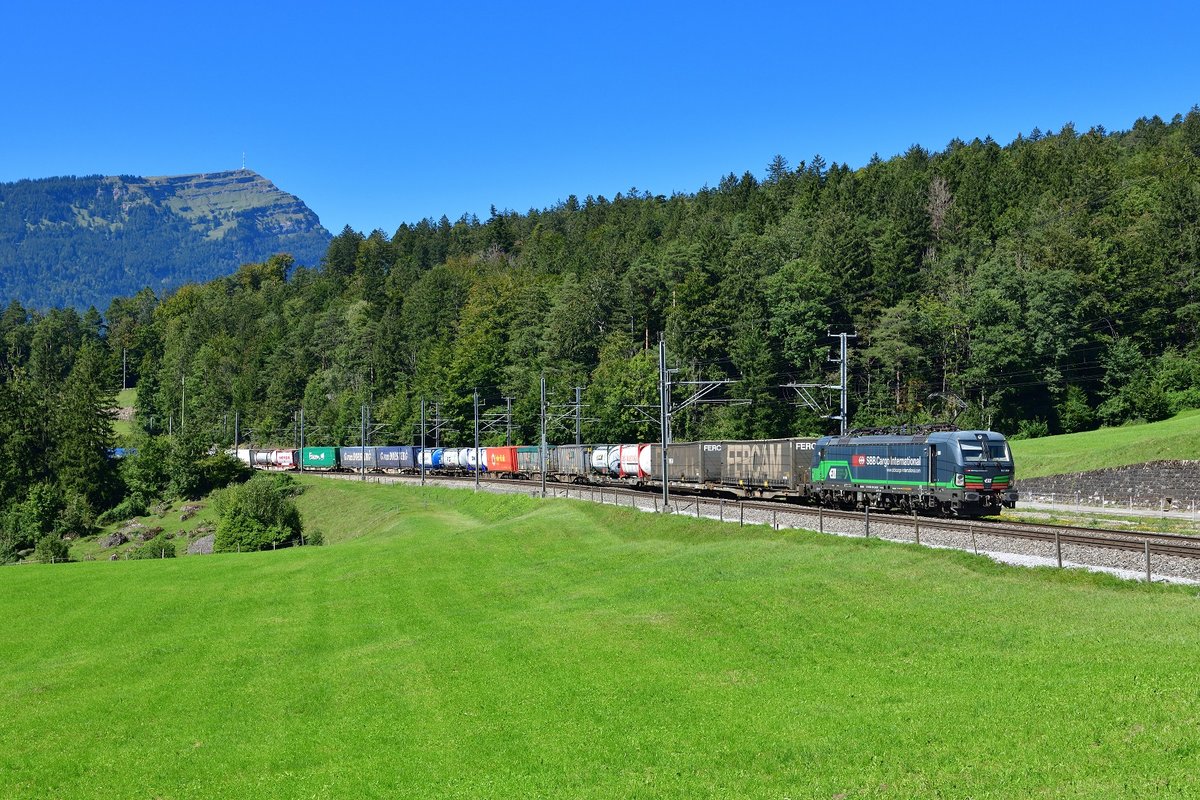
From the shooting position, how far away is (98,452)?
399 ft

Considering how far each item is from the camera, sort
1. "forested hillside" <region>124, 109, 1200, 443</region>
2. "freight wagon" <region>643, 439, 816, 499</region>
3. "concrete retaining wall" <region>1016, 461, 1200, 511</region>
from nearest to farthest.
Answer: "concrete retaining wall" <region>1016, 461, 1200, 511</region> → "freight wagon" <region>643, 439, 816, 499</region> → "forested hillside" <region>124, 109, 1200, 443</region>

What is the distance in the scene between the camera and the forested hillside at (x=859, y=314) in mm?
86938

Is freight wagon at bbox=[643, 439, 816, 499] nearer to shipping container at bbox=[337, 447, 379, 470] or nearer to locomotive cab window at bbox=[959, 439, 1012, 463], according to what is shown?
locomotive cab window at bbox=[959, 439, 1012, 463]

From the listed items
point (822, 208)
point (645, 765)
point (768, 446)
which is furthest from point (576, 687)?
point (822, 208)

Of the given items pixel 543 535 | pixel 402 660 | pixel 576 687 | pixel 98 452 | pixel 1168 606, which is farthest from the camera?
pixel 98 452

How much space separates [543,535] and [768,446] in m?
17.3

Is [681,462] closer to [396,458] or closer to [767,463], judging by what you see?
[767,463]

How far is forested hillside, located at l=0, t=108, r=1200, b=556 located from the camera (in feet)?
285

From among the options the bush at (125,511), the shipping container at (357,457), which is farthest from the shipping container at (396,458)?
the bush at (125,511)

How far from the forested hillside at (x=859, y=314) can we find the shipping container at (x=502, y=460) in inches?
331

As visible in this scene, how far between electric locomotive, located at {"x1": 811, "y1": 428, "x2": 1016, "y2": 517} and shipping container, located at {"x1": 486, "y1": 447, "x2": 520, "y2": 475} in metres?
49.6

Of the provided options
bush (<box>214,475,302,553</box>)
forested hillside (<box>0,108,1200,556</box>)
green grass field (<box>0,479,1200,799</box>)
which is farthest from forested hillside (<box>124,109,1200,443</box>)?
green grass field (<box>0,479,1200,799</box>)

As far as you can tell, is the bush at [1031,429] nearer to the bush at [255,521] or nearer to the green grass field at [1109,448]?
the green grass field at [1109,448]

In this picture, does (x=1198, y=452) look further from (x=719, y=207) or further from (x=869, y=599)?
(x=719, y=207)
